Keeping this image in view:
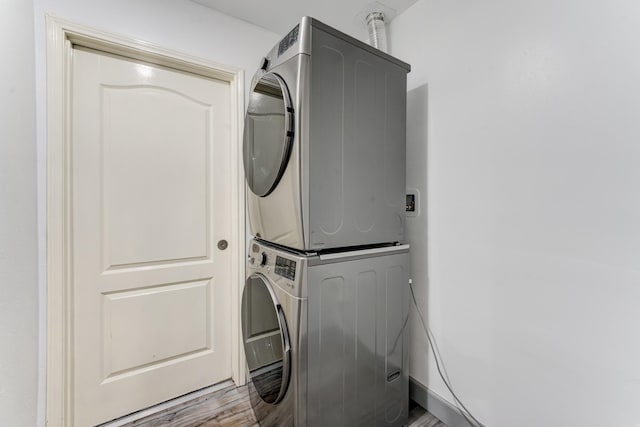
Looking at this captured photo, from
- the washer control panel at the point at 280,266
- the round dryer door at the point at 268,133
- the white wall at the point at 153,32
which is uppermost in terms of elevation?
the white wall at the point at 153,32

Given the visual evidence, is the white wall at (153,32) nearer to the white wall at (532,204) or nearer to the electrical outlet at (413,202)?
the white wall at (532,204)

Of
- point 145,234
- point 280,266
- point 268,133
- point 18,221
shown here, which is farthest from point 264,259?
point 18,221

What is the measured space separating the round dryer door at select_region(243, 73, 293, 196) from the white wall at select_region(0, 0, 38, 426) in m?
0.87

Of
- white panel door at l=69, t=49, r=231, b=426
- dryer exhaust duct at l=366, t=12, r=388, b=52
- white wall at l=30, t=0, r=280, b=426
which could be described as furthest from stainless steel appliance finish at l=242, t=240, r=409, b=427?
dryer exhaust duct at l=366, t=12, r=388, b=52

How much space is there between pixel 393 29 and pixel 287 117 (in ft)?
3.99

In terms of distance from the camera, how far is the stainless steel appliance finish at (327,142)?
1.07m

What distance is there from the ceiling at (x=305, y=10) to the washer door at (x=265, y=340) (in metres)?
1.63

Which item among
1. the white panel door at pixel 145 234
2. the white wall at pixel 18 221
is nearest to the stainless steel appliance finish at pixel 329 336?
the white panel door at pixel 145 234

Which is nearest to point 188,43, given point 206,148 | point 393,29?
point 206,148

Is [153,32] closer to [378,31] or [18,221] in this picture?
[18,221]

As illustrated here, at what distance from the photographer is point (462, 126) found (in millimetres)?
1377

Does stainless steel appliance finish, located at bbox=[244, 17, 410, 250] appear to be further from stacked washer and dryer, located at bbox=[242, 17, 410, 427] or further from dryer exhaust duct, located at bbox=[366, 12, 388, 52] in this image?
dryer exhaust duct, located at bbox=[366, 12, 388, 52]

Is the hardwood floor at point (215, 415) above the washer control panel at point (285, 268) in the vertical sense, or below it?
below

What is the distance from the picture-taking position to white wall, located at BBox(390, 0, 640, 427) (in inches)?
36.3
